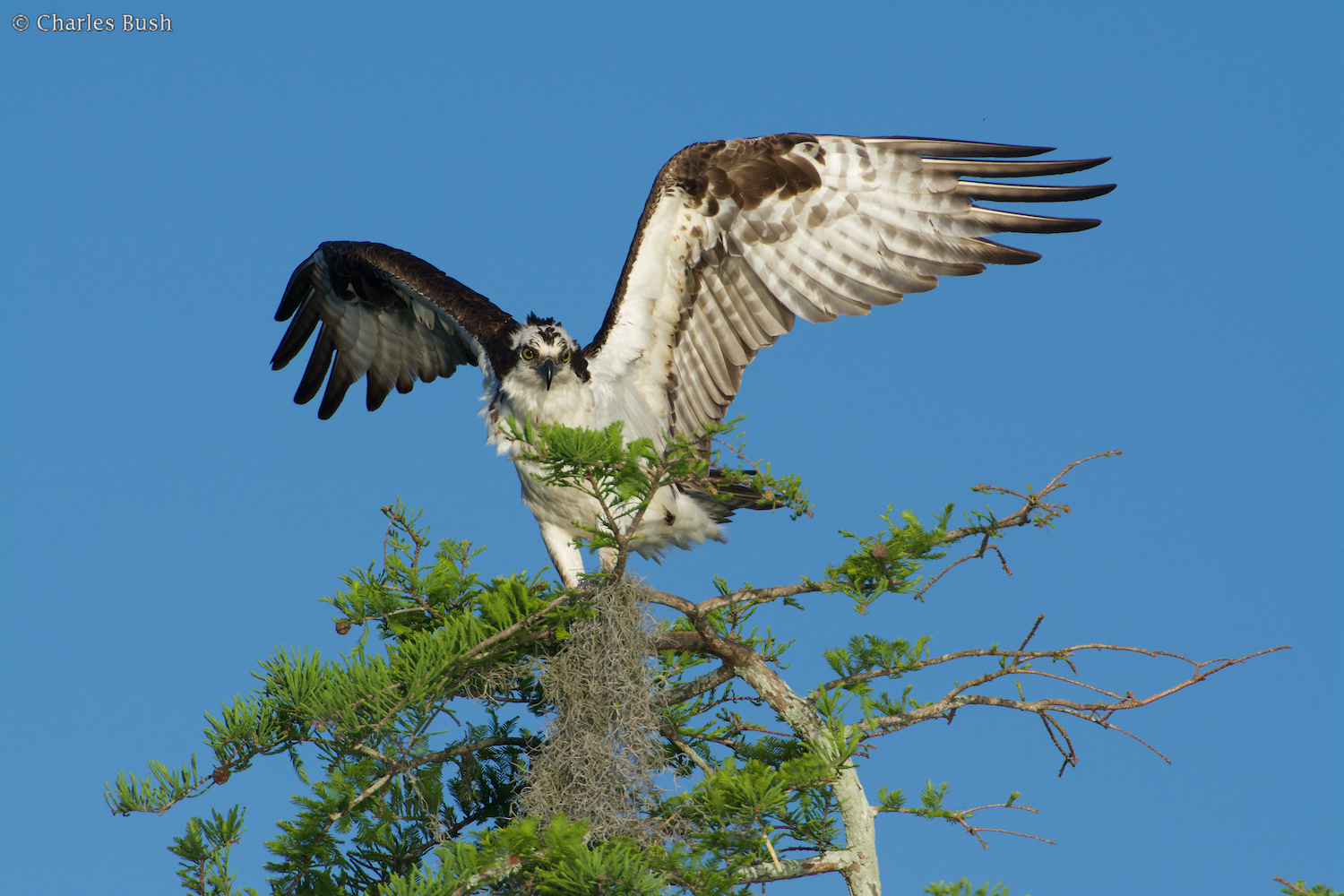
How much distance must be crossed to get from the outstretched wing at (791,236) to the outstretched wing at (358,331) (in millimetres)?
1888

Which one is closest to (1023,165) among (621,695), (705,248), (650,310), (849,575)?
(705,248)

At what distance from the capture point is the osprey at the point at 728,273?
225 inches

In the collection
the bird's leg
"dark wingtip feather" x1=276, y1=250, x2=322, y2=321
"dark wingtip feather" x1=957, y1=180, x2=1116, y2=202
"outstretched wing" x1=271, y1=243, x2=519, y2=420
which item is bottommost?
→ the bird's leg

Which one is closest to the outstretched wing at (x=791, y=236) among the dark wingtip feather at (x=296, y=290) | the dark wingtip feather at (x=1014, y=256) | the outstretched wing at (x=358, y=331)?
the dark wingtip feather at (x=1014, y=256)

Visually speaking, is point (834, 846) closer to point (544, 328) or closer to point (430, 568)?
point (430, 568)

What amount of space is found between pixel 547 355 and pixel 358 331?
3233mm

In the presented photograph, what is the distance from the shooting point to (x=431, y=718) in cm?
424

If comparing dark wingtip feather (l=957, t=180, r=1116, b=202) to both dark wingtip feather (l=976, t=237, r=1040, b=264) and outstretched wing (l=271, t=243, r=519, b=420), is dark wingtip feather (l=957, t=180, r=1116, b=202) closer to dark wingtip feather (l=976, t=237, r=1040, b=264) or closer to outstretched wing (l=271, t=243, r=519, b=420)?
dark wingtip feather (l=976, t=237, r=1040, b=264)

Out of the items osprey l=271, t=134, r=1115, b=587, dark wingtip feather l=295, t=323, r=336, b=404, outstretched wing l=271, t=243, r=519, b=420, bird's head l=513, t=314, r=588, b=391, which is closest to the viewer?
bird's head l=513, t=314, r=588, b=391

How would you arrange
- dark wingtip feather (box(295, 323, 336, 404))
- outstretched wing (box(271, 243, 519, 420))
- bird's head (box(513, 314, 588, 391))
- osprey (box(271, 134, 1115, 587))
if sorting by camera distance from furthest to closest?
dark wingtip feather (box(295, 323, 336, 404))
outstretched wing (box(271, 243, 519, 420))
osprey (box(271, 134, 1115, 587))
bird's head (box(513, 314, 588, 391))

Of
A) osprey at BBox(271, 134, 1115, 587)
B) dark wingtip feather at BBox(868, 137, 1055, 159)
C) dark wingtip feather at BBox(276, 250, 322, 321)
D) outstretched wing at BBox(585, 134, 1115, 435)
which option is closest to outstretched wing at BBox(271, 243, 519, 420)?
dark wingtip feather at BBox(276, 250, 322, 321)

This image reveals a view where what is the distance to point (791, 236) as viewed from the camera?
6.06m

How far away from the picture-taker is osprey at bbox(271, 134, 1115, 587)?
5.72m

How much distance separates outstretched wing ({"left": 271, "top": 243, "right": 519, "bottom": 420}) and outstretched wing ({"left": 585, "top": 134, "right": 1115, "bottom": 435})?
1.89 metres
